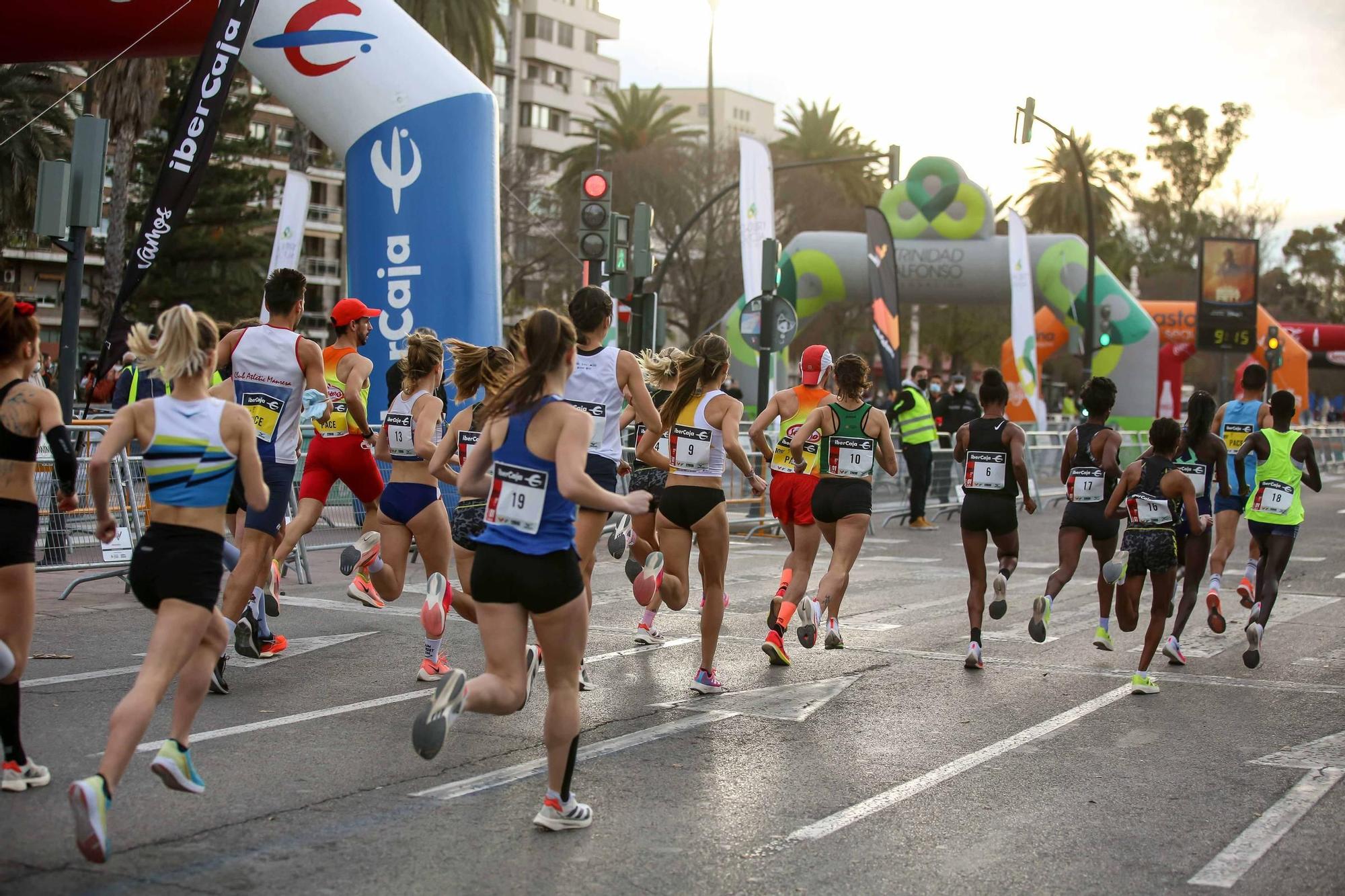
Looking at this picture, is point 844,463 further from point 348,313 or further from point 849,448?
point 348,313

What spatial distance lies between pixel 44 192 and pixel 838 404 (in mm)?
6593

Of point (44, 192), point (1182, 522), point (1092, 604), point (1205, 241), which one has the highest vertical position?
point (1205, 241)

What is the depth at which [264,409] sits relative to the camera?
7.87m

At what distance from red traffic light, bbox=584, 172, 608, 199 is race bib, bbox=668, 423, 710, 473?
8.35 m

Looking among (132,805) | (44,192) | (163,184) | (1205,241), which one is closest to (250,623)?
(132,805)

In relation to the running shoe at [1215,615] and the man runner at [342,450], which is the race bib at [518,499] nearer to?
the man runner at [342,450]

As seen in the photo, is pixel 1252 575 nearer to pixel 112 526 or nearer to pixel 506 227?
pixel 112 526

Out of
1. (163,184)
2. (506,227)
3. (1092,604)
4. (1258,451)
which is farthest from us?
(506,227)

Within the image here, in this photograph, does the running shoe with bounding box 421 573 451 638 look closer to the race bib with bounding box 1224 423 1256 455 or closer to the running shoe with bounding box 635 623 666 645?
the running shoe with bounding box 635 623 666 645

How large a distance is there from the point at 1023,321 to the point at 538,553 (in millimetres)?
27537

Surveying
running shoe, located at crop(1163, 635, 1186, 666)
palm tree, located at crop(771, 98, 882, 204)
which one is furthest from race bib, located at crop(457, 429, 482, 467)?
palm tree, located at crop(771, 98, 882, 204)

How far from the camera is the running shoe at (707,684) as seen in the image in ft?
25.5

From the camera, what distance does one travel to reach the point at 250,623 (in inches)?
322

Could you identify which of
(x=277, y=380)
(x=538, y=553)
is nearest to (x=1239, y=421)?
(x=277, y=380)
